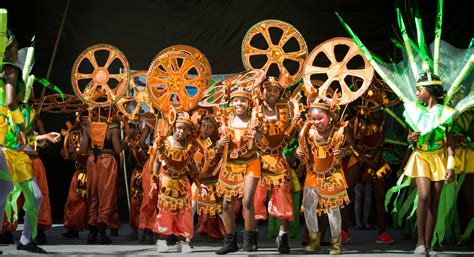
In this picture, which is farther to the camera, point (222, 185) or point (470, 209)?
point (470, 209)

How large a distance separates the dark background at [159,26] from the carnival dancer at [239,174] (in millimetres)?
4169

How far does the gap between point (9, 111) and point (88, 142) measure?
8.25ft

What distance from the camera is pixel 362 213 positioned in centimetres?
1372

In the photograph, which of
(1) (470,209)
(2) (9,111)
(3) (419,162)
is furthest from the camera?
(1) (470,209)

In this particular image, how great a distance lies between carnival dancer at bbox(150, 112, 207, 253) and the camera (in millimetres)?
9547

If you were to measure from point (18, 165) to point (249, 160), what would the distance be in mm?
2322

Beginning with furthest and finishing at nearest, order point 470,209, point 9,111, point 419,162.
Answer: point 470,209 → point 419,162 → point 9,111

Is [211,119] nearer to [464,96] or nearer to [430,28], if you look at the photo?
[464,96]

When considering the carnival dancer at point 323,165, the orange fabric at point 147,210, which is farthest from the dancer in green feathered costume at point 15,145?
the carnival dancer at point 323,165

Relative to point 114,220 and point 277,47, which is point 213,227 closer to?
point 114,220

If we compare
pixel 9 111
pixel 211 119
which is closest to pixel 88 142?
pixel 211 119

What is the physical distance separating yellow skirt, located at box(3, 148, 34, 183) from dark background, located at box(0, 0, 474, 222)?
15.7 ft

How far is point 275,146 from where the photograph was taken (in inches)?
381

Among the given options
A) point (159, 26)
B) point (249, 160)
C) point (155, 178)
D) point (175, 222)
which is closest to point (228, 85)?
point (249, 160)
